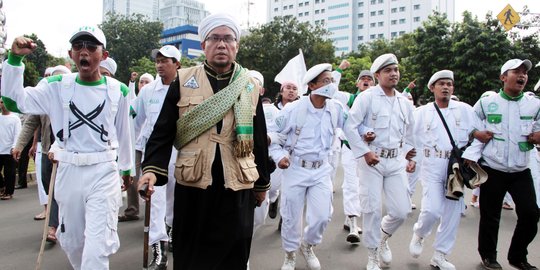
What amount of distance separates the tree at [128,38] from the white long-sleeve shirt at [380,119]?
55.1 meters

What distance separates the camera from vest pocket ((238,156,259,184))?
10.5ft

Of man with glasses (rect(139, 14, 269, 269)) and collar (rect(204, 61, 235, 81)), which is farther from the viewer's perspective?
collar (rect(204, 61, 235, 81))

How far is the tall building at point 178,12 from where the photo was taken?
158125mm

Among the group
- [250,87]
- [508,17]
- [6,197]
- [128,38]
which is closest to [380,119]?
[250,87]

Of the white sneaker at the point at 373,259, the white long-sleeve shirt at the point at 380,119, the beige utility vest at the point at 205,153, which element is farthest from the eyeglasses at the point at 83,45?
the white sneaker at the point at 373,259

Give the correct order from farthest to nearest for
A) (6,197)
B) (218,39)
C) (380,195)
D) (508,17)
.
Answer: (508,17)
(6,197)
(380,195)
(218,39)

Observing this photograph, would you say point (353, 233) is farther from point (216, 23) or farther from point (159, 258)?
point (216, 23)

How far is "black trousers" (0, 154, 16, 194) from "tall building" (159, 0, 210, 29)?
15389 centimetres

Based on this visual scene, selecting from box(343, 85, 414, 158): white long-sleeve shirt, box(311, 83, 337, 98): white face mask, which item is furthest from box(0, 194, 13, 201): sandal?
box(343, 85, 414, 158): white long-sleeve shirt

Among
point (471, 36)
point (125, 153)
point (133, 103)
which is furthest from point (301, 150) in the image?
point (471, 36)

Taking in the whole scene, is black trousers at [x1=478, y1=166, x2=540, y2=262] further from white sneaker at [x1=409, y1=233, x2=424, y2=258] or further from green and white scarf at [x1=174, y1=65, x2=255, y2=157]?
green and white scarf at [x1=174, y1=65, x2=255, y2=157]

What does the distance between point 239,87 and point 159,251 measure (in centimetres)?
264

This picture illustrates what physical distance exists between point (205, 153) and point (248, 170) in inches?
12.6

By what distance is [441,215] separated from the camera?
5277 mm
